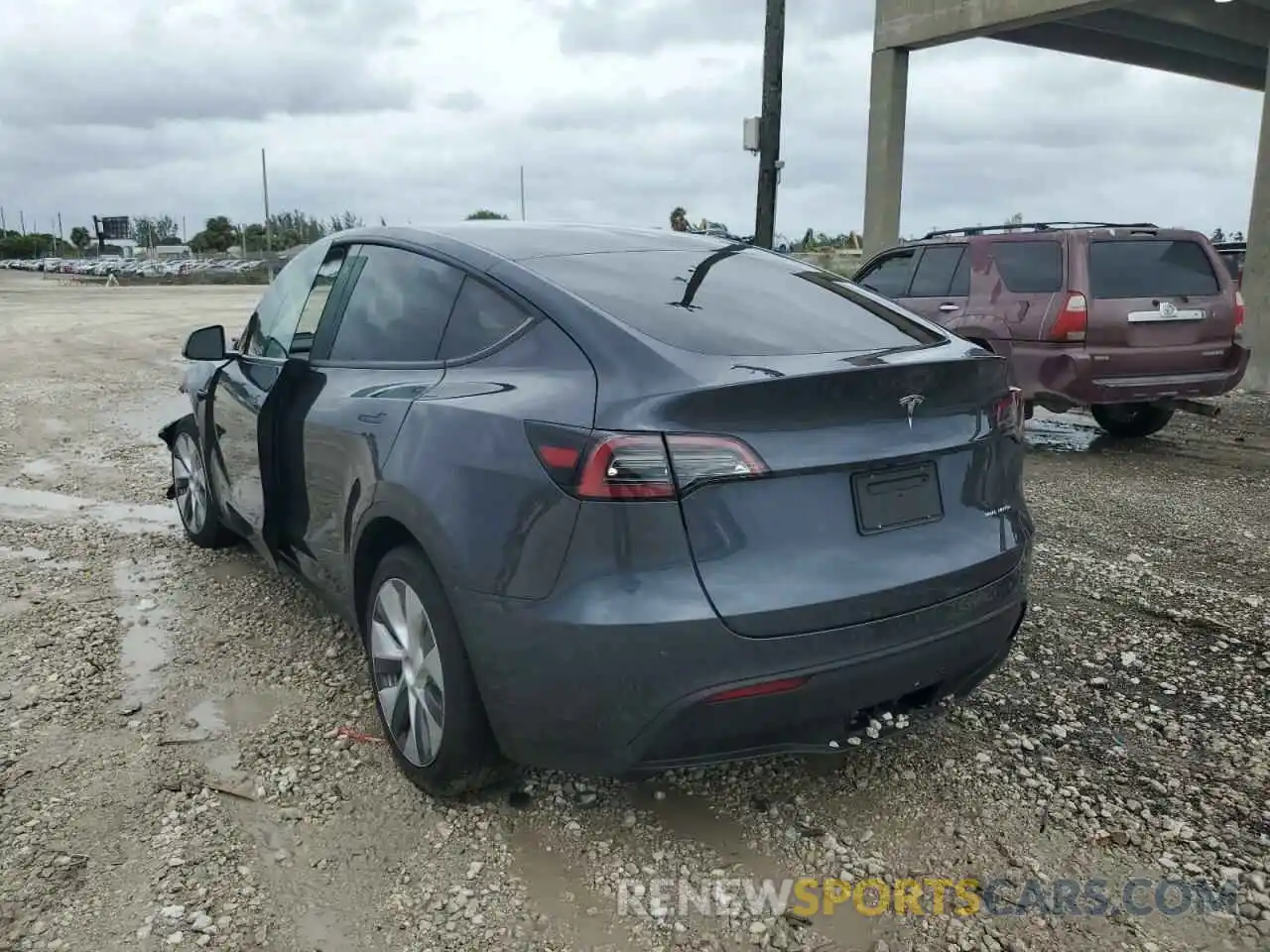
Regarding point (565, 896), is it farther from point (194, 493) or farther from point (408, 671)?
point (194, 493)

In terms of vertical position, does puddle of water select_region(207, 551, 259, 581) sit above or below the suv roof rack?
below

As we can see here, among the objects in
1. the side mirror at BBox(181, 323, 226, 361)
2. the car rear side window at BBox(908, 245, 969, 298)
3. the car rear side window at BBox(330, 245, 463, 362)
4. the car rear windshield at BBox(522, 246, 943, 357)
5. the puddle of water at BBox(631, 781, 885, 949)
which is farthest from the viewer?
the car rear side window at BBox(908, 245, 969, 298)

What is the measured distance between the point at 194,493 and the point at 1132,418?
7.35 meters

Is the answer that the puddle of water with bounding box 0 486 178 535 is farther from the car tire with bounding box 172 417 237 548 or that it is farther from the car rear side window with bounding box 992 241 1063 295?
the car rear side window with bounding box 992 241 1063 295

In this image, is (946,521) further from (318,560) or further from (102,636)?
(102,636)

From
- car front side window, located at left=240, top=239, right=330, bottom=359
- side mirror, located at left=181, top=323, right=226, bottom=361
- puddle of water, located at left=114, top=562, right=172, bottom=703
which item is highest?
car front side window, located at left=240, top=239, right=330, bottom=359

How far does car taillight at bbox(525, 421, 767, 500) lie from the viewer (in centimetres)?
235

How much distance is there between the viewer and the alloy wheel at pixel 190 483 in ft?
16.8

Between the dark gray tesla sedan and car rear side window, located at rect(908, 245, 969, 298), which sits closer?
the dark gray tesla sedan

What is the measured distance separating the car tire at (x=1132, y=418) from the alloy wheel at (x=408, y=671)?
7329 millimetres

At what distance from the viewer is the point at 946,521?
272 centimetres

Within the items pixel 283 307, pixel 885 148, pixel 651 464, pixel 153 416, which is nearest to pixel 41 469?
pixel 153 416

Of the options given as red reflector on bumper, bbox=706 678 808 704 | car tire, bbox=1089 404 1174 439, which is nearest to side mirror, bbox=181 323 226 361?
red reflector on bumper, bbox=706 678 808 704

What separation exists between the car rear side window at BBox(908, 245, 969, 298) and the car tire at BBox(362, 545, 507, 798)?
6975 millimetres
